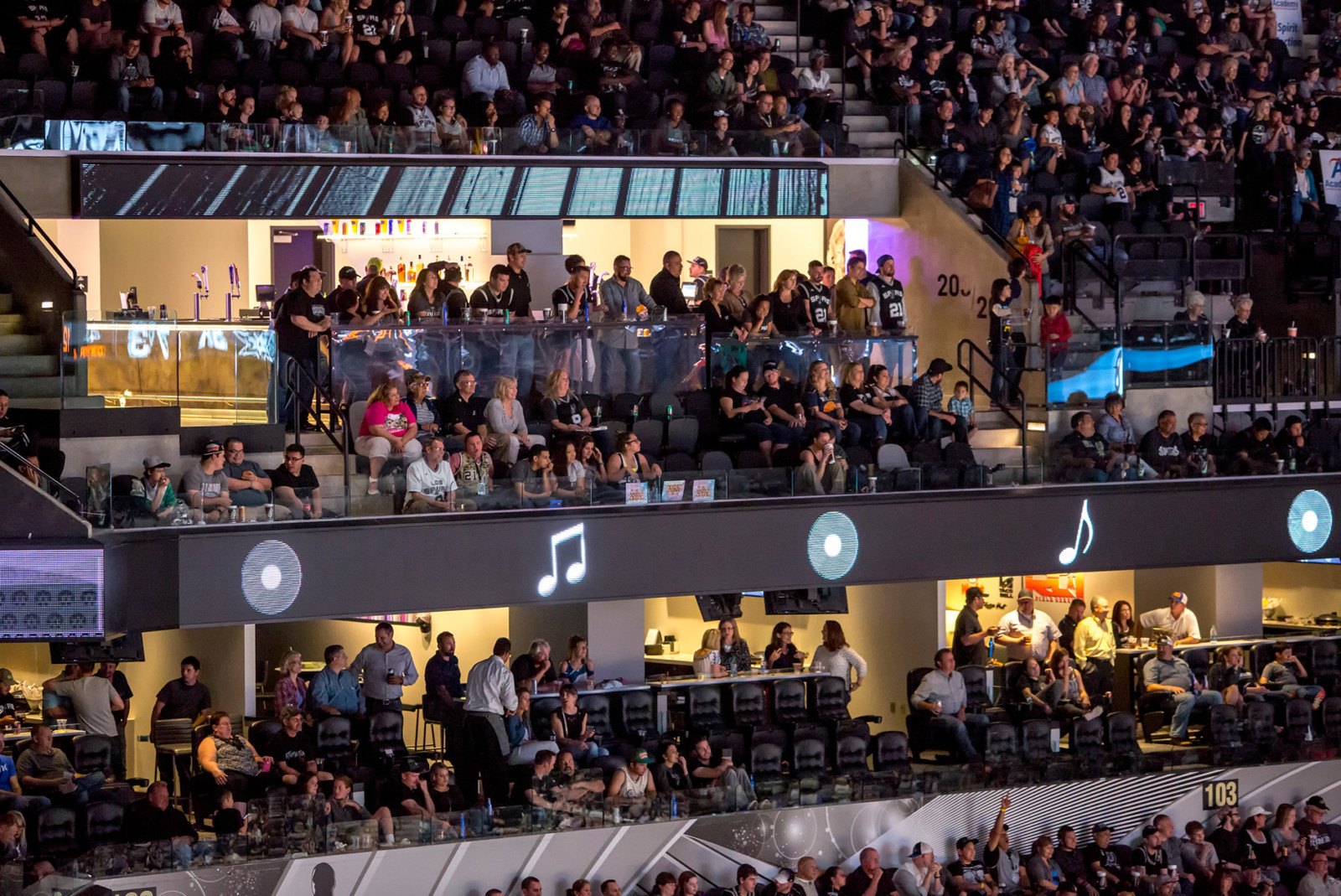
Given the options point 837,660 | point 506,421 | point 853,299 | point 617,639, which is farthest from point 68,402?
point 853,299

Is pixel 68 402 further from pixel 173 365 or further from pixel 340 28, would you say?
pixel 340 28

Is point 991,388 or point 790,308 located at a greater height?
point 790,308

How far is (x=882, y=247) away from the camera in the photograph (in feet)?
Answer: 68.0

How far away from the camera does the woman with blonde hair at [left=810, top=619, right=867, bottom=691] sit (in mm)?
16984

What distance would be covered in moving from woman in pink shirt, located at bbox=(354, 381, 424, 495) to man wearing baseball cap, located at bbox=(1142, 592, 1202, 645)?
7.05 m

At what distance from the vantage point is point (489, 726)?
14.9 m

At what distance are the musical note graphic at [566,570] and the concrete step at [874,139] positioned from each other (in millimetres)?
6268

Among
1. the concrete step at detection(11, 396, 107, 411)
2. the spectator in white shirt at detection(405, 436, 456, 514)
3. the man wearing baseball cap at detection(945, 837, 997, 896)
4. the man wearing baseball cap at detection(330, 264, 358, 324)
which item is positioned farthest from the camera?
the man wearing baseball cap at detection(330, 264, 358, 324)

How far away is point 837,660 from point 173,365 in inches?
218

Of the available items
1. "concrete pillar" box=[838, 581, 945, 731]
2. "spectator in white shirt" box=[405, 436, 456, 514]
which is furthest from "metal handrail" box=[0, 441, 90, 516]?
"concrete pillar" box=[838, 581, 945, 731]

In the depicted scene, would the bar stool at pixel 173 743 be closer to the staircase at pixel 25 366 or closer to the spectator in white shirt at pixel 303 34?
the staircase at pixel 25 366

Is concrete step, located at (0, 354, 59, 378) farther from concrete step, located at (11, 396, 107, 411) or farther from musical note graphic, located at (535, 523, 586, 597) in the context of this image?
musical note graphic, located at (535, 523, 586, 597)

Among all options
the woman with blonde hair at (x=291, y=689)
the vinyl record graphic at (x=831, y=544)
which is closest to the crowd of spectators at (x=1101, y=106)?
the vinyl record graphic at (x=831, y=544)

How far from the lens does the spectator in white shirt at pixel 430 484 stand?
14844 mm
